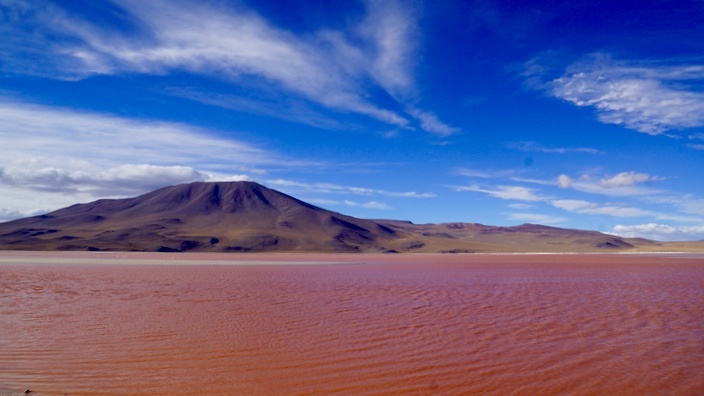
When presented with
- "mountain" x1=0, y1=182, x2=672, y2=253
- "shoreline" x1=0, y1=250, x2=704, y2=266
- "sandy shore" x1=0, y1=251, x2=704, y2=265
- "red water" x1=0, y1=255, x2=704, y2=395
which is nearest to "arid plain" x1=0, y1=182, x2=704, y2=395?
"red water" x1=0, y1=255, x2=704, y2=395

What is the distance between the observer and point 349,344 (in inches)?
403

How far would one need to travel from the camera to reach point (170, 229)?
541ft

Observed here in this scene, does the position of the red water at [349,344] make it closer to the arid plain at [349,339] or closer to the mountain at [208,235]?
the arid plain at [349,339]

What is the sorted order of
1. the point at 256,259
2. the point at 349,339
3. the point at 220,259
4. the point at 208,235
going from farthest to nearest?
the point at 208,235 < the point at 256,259 < the point at 220,259 < the point at 349,339

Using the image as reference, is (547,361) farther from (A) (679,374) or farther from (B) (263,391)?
(B) (263,391)

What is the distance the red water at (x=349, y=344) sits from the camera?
7.54 metres

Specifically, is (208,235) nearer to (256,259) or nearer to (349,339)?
(256,259)

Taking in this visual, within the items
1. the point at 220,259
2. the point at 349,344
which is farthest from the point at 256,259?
the point at 349,344

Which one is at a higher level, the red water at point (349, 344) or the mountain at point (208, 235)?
the mountain at point (208, 235)

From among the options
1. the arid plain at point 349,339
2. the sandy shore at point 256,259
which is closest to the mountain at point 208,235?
the sandy shore at point 256,259

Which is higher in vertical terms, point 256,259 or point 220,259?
point 256,259

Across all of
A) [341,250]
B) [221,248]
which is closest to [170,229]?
[221,248]

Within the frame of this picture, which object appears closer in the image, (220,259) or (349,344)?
(349,344)

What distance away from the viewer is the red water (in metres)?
7.54
